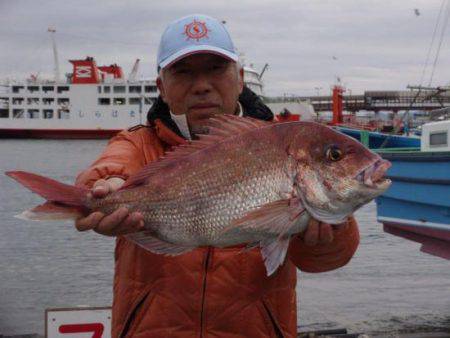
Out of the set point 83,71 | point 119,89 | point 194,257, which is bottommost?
point 194,257

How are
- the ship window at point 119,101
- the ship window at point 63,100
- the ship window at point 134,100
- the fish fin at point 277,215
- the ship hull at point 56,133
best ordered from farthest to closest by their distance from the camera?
1. the ship window at point 63,100
2. the ship hull at point 56,133
3. the ship window at point 119,101
4. the ship window at point 134,100
5. the fish fin at point 277,215

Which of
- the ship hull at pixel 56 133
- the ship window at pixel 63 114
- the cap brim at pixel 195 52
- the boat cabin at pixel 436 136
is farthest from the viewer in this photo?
the ship window at pixel 63 114

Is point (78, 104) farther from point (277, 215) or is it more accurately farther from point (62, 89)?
point (277, 215)

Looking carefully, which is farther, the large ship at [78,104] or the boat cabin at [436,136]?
the large ship at [78,104]

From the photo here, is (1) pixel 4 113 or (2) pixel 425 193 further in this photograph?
(1) pixel 4 113

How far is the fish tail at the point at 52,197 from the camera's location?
95.7 inches

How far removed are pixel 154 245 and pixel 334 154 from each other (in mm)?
724

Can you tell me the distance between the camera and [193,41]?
111 inches

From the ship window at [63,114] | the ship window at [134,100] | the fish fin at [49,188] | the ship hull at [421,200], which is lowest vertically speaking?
the ship hull at [421,200]

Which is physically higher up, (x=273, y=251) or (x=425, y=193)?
(x=273, y=251)

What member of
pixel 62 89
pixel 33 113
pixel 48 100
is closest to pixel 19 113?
pixel 33 113

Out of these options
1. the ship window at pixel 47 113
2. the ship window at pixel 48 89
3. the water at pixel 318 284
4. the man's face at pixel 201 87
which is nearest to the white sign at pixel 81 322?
the man's face at pixel 201 87

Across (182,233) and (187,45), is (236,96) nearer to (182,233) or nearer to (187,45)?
(187,45)

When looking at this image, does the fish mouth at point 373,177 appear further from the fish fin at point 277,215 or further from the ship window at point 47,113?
the ship window at point 47,113
